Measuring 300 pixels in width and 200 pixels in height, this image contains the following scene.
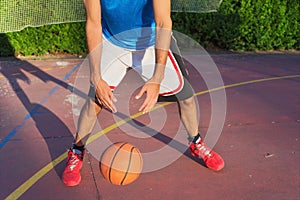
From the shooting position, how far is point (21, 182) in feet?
11.9

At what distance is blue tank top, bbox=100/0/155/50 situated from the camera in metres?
3.17

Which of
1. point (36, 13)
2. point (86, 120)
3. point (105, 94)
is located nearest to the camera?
point (105, 94)

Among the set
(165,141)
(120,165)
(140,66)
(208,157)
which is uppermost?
(140,66)

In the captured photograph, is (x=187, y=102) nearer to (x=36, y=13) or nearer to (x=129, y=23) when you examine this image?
(x=129, y=23)

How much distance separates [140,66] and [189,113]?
2.10ft

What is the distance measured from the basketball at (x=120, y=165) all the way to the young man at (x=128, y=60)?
0.36 m

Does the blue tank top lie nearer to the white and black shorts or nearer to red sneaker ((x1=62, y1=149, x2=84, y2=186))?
the white and black shorts

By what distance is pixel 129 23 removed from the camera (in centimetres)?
333

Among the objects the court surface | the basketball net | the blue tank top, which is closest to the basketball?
the court surface

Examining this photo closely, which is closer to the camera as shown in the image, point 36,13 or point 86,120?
point 86,120

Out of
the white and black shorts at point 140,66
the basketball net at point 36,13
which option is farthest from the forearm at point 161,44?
the basketball net at point 36,13

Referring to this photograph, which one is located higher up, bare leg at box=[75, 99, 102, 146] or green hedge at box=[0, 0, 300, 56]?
bare leg at box=[75, 99, 102, 146]

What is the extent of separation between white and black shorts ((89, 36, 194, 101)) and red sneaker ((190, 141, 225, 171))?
22.9 inches

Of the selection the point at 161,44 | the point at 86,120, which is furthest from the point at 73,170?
the point at 161,44
